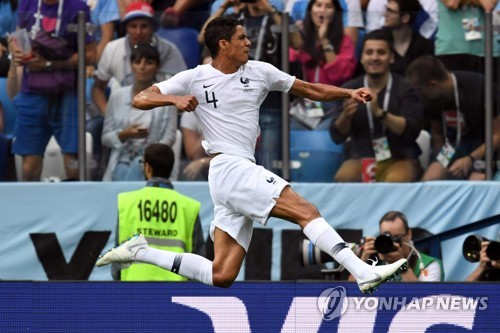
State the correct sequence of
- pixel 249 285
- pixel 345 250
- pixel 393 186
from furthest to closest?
pixel 393 186 < pixel 249 285 < pixel 345 250

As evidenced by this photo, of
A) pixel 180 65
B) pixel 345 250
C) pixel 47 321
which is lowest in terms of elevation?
pixel 47 321

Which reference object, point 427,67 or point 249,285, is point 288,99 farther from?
point 249,285

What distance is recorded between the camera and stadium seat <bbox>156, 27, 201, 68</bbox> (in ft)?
39.9

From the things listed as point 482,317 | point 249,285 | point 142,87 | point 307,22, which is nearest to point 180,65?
point 142,87

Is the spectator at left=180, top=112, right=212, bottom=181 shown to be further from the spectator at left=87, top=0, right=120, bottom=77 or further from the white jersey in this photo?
the white jersey

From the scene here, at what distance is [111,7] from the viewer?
12.5 metres

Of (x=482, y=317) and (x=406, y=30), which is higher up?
(x=406, y=30)

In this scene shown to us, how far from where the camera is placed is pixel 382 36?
12094 millimetres

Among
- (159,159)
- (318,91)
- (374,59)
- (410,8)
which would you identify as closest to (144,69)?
(159,159)

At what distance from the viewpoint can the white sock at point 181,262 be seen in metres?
9.28

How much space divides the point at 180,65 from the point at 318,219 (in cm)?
355

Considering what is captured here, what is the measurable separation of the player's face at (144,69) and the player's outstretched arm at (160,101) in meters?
3.21

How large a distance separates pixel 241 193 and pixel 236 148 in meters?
0.32

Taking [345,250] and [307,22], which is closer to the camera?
[345,250]
